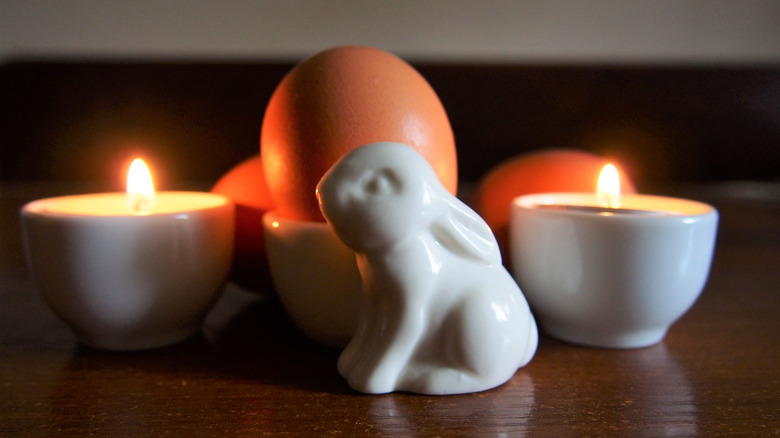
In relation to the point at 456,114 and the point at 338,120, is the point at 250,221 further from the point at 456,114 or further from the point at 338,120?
the point at 456,114

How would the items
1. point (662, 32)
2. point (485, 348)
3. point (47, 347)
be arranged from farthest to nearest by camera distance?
point (662, 32) → point (47, 347) → point (485, 348)

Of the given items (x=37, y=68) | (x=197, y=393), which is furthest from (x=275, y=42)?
(x=197, y=393)

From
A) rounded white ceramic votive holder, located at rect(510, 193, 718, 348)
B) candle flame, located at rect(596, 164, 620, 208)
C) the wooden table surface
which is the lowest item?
the wooden table surface

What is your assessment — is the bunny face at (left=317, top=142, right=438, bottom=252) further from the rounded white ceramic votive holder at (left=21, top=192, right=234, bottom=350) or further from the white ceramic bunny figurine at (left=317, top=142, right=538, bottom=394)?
the rounded white ceramic votive holder at (left=21, top=192, right=234, bottom=350)

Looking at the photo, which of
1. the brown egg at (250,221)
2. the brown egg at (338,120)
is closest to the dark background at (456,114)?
the brown egg at (250,221)

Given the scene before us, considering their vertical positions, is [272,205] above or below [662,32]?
below

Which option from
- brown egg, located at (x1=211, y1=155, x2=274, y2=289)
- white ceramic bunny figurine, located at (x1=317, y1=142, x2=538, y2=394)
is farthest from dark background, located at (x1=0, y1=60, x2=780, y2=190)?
white ceramic bunny figurine, located at (x1=317, y1=142, x2=538, y2=394)

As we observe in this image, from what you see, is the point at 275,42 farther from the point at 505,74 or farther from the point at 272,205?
the point at 272,205
